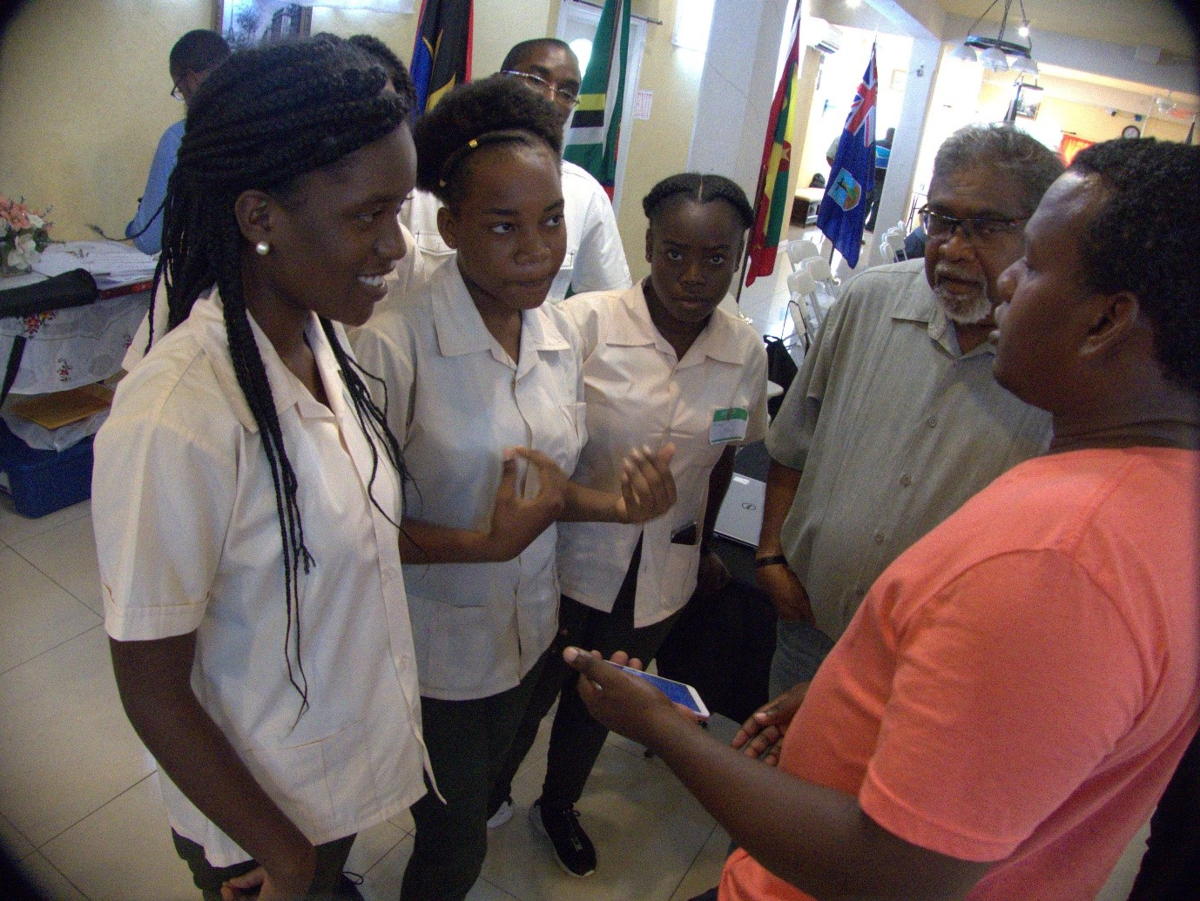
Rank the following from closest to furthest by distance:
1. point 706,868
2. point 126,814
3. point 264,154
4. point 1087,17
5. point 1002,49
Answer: point 264,154 → point 126,814 → point 706,868 → point 1002,49 → point 1087,17

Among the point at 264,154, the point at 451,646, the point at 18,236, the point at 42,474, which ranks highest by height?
the point at 264,154

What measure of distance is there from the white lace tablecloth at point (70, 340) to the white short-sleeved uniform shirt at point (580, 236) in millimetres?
1628

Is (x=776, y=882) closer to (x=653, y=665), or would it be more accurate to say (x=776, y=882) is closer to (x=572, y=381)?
(x=572, y=381)

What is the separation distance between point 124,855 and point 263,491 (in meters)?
1.61

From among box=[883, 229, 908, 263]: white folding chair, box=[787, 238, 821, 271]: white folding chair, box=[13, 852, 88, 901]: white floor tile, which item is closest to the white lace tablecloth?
box=[13, 852, 88, 901]: white floor tile

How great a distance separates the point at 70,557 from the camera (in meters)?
3.09

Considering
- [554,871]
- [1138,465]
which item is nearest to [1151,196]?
[1138,465]

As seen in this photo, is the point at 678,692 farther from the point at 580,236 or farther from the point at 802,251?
the point at 802,251

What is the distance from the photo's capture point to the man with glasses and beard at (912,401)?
4.50 ft

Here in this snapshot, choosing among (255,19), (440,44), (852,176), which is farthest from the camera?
(852,176)

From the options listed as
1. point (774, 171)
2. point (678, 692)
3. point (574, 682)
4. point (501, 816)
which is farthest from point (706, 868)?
point (774, 171)

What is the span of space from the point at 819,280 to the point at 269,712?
4582 mm

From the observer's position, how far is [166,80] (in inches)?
146

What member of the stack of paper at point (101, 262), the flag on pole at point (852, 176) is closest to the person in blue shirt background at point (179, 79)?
the stack of paper at point (101, 262)
